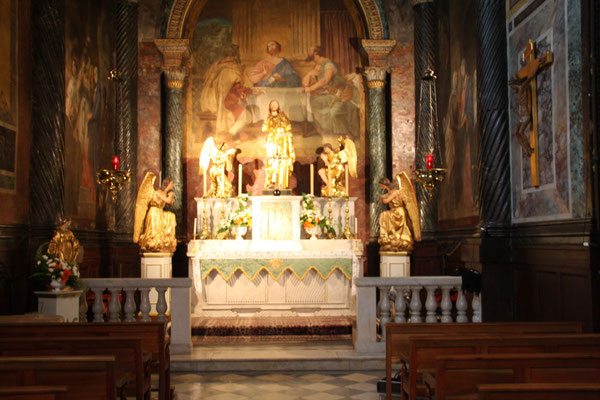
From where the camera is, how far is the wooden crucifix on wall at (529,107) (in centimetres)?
779

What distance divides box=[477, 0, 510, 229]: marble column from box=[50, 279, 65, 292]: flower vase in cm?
585

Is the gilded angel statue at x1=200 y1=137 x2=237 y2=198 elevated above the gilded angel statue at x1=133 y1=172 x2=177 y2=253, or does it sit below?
above

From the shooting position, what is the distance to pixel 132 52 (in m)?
14.2

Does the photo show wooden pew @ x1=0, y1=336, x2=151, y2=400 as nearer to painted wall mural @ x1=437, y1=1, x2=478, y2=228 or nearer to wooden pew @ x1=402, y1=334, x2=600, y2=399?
wooden pew @ x1=402, y1=334, x2=600, y2=399

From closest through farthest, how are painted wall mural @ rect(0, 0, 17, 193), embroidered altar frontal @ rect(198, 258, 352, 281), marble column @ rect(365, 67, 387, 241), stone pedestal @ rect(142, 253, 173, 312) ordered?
painted wall mural @ rect(0, 0, 17, 193)
embroidered altar frontal @ rect(198, 258, 352, 281)
stone pedestal @ rect(142, 253, 173, 312)
marble column @ rect(365, 67, 387, 241)

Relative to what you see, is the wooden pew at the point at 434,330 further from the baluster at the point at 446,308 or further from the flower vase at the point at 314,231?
the flower vase at the point at 314,231

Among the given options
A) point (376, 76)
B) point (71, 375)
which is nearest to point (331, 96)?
point (376, 76)

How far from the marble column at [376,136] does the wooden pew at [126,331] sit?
9.05m

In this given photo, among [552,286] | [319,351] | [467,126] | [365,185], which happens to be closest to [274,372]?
[319,351]

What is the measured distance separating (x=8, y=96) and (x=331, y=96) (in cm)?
819

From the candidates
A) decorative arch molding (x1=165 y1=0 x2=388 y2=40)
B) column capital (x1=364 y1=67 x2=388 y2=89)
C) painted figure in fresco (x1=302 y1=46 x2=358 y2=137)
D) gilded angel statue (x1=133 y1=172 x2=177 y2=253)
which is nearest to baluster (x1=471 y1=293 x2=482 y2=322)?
gilded angel statue (x1=133 y1=172 x2=177 y2=253)

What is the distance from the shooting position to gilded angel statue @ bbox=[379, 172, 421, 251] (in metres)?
12.0

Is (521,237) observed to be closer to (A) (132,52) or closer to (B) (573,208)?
(B) (573,208)

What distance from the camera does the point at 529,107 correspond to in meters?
7.96
